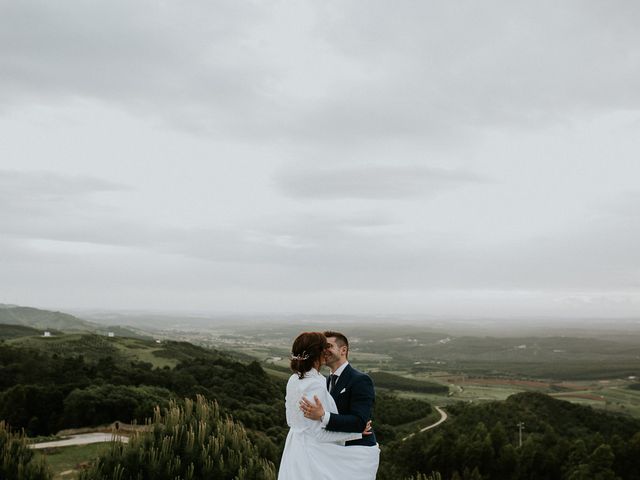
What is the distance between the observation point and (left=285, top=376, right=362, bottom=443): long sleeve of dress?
3852 mm

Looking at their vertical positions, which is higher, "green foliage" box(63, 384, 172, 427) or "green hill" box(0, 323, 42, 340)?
"green foliage" box(63, 384, 172, 427)

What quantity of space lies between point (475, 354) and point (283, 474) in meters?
171

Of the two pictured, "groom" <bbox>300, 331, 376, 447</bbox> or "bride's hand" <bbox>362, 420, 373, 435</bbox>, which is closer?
"groom" <bbox>300, 331, 376, 447</bbox>

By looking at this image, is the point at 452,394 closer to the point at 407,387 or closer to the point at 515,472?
the point at 407,387

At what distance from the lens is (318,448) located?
392cm

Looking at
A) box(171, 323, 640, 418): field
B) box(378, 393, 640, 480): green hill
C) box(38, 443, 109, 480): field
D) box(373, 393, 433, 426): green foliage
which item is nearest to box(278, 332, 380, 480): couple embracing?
box(38, 443, 109, 480): field

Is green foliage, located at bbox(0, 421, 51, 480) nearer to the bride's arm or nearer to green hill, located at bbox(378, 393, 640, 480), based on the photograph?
the bride's arm

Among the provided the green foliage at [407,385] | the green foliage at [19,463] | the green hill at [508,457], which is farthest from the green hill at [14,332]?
the green foliage at [19,463]

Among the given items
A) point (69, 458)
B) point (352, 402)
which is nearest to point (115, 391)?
point (69, 458)

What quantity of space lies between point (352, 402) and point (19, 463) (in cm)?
503

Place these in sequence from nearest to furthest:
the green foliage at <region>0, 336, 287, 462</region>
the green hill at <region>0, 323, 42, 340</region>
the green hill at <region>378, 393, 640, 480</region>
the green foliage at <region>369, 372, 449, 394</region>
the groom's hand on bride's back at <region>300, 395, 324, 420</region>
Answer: the groom's hand on bride's back at <region>300, 395, 324, 420</region> → the green foliage at <region>0, 336, 287, 462</region> → the green hill at <region>378, 393, 640, 480</region> → the green hill at <region>0, 323, 42, 340</region> → the green foliage at <region>369, 372, 449, 394</region>

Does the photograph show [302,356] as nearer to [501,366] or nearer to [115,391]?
[115,391]

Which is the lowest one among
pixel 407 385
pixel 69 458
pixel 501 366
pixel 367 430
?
pixel 501 366

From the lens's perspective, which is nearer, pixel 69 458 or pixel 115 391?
pixel 69 458
